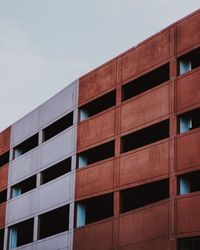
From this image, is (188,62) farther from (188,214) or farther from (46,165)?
(46,165)

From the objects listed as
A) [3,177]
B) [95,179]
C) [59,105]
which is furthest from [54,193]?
[3,177]

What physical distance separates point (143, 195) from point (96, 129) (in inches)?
240

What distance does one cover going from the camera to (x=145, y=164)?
41656mm

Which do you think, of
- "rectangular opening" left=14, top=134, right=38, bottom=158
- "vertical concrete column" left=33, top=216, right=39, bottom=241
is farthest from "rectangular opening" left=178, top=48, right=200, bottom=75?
"rectangular opening" left=14, top=134, right=38, bottom=158

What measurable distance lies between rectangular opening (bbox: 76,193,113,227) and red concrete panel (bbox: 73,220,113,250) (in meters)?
1.17

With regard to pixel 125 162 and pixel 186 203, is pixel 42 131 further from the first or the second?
pixel 186 203

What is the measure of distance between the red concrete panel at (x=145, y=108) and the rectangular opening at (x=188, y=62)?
4.90 ft

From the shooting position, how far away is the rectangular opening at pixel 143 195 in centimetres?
4369

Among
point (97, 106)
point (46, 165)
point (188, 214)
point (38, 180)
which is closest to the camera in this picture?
point (188, 214)

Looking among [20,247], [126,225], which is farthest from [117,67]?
[20,247]

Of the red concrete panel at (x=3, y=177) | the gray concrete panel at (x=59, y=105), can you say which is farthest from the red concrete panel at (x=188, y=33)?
the red concrete panel at (x=3, y=177)

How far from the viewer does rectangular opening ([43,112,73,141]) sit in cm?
5288

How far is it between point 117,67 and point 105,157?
7.11 metres

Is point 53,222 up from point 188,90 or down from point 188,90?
down
